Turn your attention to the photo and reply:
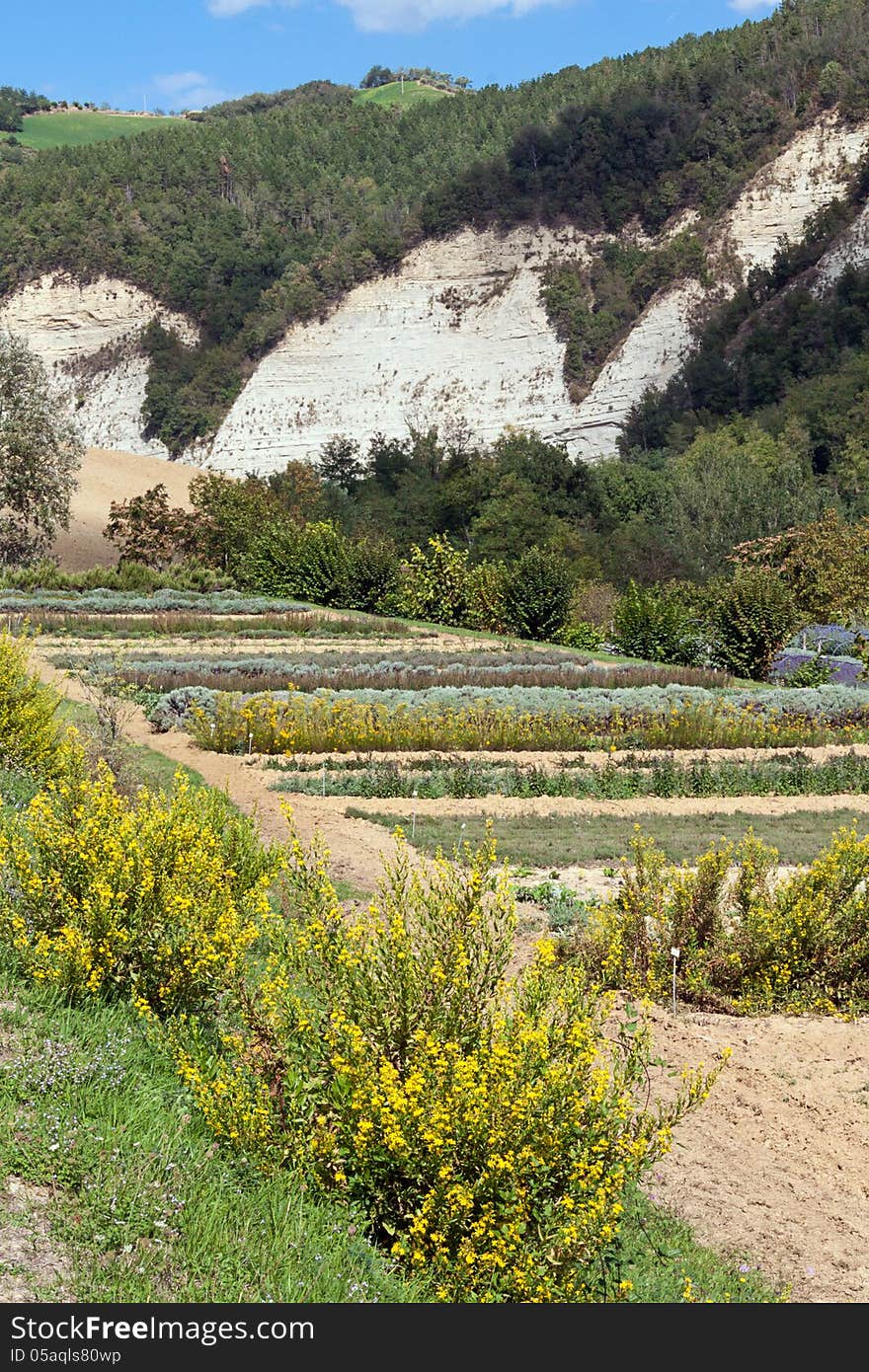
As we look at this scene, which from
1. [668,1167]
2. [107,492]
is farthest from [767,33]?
[668,1167]

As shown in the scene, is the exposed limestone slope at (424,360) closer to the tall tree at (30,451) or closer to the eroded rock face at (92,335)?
the eroded rock face at (92,335)

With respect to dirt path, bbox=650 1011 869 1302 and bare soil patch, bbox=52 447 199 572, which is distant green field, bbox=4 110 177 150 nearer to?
bare soil patch, bbox=52 447 199 572

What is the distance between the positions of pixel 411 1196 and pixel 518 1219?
444mm

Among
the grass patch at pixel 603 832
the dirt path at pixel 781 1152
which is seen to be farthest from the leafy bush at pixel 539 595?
the dirt path at pixel 781 1152

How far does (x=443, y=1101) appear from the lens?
407 cm

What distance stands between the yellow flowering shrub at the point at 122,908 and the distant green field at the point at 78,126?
5319 inches

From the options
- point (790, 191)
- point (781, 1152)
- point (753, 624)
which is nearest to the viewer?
point (781, 1152)

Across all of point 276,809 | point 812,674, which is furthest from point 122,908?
point 812,674

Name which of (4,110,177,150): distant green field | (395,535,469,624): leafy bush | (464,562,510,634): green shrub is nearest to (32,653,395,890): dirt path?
(464,562,510,634): green shrub

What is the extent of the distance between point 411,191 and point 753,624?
71.4m

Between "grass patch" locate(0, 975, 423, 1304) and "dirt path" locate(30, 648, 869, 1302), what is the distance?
1.73m

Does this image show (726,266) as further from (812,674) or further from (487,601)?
(812,674)

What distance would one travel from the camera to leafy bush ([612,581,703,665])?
2495cm

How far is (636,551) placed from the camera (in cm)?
3819
